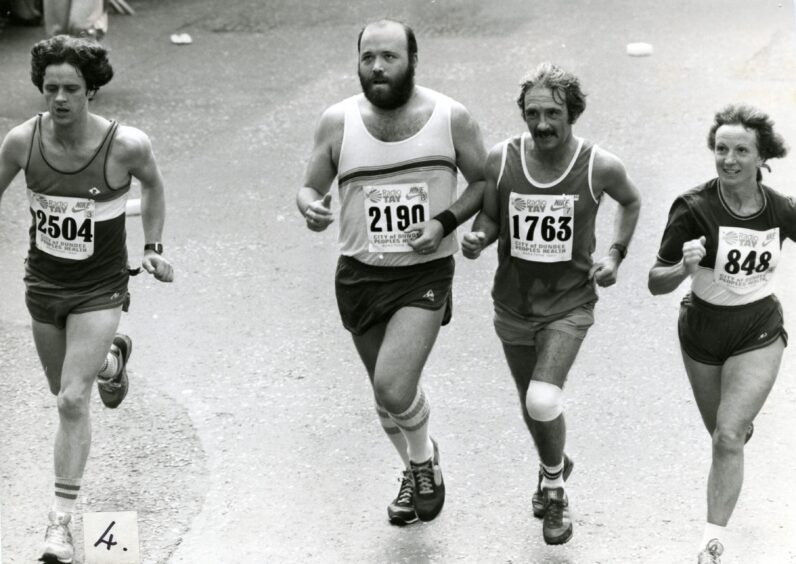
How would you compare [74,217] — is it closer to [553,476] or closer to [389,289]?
[389,289]

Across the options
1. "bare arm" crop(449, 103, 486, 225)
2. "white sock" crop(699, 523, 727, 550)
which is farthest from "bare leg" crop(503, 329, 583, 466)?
"white sock" crop(699, 523, 727, 550)

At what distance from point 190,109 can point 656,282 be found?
698 centimetres

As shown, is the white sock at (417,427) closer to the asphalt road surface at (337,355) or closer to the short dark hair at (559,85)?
the asphalt road surface at (337,355)

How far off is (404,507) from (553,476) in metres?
0.69

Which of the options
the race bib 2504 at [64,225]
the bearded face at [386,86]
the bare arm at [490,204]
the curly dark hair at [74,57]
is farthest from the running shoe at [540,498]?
the curly dark hair at [74,57]

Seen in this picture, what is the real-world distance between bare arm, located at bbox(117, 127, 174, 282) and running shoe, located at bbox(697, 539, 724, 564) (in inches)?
96.7

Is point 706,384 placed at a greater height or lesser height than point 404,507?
greater

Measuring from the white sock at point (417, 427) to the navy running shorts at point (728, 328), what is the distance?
3.71 feet

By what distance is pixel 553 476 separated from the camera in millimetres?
5707

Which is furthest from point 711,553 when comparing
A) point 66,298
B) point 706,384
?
point 66,298

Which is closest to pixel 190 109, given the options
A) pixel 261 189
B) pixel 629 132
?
pixel 261 189

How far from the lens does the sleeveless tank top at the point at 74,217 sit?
5660 mm

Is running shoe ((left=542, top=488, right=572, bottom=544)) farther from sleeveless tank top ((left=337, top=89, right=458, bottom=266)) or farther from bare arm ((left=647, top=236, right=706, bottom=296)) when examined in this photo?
sleeveless tank top ((left=337, top=89, right=458, bottom=266))

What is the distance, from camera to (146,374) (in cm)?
750
